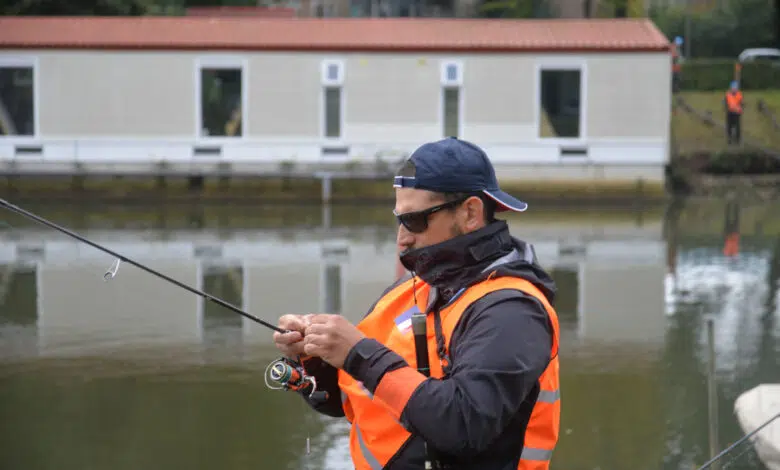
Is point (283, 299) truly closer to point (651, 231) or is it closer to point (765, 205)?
point (651, 231)

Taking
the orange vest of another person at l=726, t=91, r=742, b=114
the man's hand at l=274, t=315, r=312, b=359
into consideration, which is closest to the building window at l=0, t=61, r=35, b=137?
the orange vest of another person at l=726, t=91, r=742, b=114

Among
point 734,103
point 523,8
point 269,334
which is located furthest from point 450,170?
point 523,8

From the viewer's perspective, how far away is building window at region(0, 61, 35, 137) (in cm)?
2355

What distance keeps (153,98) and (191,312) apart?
41.6ft

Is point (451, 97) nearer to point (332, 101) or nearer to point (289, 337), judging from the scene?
point (332, 101)

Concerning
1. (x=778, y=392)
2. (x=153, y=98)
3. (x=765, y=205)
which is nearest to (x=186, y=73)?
(x=153, y=98)

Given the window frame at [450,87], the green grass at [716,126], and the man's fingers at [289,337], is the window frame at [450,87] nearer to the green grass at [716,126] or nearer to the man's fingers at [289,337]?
the green grass at [716,126]

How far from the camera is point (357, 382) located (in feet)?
9.59

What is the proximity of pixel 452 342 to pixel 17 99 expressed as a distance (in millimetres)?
22493

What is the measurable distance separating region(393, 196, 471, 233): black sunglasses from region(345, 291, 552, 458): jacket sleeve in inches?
10.9

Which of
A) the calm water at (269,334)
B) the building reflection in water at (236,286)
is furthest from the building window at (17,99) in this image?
the building reflection in water at (236,286)

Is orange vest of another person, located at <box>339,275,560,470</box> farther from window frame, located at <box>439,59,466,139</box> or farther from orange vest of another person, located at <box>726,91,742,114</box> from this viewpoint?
orange vest of another person, located at <box>726,91,742,114</box>

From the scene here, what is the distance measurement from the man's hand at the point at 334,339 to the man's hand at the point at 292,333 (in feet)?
0.76

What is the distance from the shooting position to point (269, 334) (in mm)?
10539
